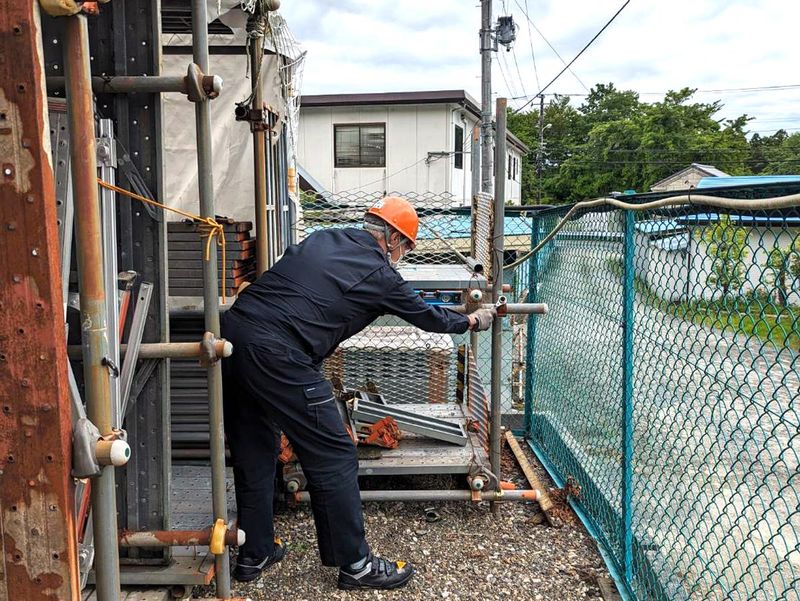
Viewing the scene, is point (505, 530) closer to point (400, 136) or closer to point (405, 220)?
point (405, 220)

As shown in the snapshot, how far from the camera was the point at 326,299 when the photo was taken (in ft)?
10.6

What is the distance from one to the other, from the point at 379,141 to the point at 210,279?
Answer: 60.8ft

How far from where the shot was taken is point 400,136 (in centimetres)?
2041

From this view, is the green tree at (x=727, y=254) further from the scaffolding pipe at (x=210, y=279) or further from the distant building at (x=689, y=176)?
the distant building at (x=689, y=176)

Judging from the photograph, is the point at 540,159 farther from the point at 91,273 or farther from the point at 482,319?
the point at 91,273

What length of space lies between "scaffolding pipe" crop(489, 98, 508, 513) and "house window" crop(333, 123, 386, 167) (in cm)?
1699

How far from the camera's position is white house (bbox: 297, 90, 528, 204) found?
66.0 feet

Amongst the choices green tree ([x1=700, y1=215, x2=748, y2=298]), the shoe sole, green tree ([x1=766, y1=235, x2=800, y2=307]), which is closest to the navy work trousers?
the shoe sole

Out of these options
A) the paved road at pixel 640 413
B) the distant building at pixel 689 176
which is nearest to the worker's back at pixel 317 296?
the paved road at pixel 640 413

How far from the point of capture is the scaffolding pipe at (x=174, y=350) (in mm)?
2652

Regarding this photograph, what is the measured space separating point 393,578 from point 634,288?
191 centimetres

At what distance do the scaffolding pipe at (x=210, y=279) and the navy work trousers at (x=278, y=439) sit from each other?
0.33 meters

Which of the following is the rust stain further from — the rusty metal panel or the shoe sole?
the shoe sole

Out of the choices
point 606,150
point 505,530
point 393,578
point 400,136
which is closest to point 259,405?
point 393,578
